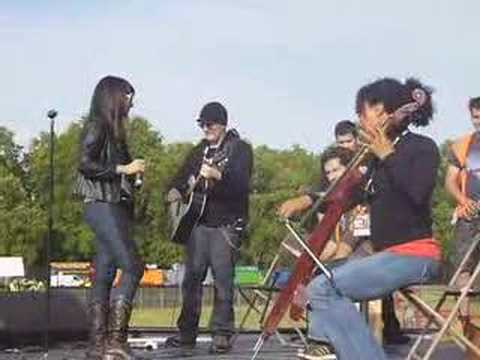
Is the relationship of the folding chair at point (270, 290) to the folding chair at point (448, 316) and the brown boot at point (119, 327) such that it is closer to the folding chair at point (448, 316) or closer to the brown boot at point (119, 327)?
the brown boot at point (119, 327)

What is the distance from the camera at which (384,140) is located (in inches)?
232

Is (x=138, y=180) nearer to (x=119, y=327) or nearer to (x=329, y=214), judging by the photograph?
(x=119, y=327)

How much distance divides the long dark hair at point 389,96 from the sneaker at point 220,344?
9.54ft

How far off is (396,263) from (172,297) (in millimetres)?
8506

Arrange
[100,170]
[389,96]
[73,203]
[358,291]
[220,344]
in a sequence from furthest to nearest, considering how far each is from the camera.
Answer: [73,203] < [220,344] < [100,170] < [389,96] < [358,291]

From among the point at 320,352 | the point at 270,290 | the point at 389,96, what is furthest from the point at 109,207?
the point at 389,96

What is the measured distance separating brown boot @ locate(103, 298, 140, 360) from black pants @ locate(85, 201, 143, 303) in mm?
66

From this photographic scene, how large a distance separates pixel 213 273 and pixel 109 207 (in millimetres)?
1732

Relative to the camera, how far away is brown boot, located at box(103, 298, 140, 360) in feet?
23.8

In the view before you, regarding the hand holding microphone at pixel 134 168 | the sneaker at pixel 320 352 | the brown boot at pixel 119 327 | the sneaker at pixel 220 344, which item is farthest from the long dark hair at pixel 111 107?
the sneaker at pixel 320 352

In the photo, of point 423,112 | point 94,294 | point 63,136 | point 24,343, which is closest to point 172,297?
point 24,343

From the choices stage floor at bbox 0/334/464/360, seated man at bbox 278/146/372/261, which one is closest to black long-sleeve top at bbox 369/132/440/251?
stage floor at bbox 0/334/464/360

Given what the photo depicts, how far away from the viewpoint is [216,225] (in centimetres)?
888

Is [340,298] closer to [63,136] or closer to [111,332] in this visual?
[111,332]
